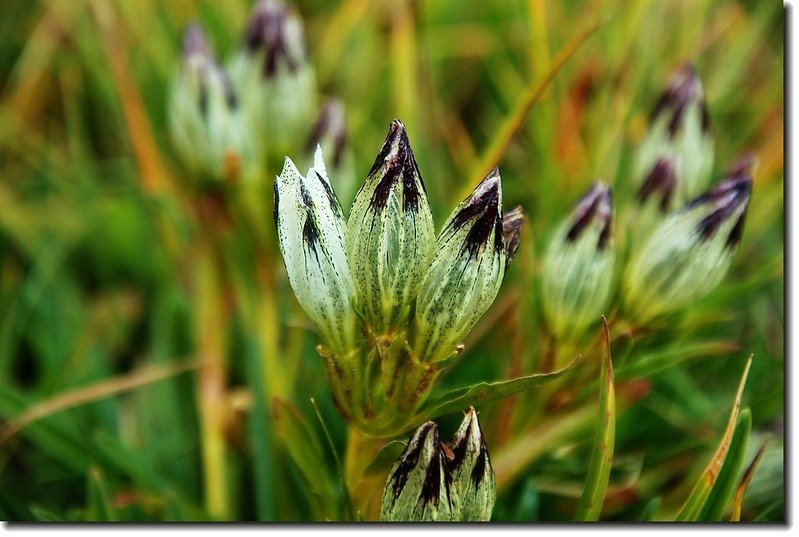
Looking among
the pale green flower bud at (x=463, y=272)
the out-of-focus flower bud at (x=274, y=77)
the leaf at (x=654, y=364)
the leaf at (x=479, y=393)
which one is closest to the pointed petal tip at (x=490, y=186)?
the pale green flower bud at (x=463, y=272)

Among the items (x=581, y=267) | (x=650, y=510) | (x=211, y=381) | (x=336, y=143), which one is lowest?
(x=650, y=510)

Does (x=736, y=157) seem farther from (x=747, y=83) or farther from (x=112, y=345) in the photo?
(x=112, y=345)

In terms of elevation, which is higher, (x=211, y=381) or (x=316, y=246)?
(x=316, y=246)

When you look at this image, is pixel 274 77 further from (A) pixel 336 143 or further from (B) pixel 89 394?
(B) pixel 89 394

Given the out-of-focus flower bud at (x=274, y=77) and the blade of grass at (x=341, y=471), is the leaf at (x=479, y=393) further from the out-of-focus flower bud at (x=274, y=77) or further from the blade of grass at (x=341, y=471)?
the out-of-focus flower bud at (x=274, y=77)

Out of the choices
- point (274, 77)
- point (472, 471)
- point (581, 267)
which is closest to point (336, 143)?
point (274, 77)
